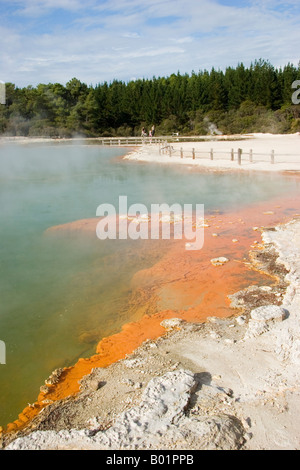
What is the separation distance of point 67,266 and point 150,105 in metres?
44.8

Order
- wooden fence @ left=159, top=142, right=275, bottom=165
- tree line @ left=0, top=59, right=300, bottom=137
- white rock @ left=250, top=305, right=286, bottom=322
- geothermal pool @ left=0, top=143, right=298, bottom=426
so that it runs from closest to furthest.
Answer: white rock @ left=250, top=305, right=286, bottom=322
geothermal pool @ left=0, top=143, right=298, bottom=426
wooden fence @ left=159, top=142, right=275, bottom=165
tree line @ left=0, top=59, right=300, bottom=137

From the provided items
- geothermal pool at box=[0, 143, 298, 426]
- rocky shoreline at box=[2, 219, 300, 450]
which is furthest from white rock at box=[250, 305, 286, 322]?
geothermal pool at box=[0, 143, 298, 426]

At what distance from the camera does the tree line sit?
41.6 m

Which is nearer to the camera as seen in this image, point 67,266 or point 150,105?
point 67,266

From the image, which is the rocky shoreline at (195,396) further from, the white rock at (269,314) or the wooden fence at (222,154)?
the wooden fence at (222,154)

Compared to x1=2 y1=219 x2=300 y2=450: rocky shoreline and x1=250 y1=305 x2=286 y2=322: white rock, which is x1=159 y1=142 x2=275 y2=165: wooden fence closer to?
x1=250 y1=305 x2=286 y2=322: white rock

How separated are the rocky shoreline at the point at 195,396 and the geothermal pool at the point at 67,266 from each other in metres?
0.66

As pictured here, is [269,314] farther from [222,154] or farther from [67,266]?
[222,154]

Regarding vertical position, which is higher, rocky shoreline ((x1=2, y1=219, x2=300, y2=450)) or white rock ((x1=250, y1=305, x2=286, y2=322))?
white rock ((x1=250, y1=305, x2=286, y2=322))

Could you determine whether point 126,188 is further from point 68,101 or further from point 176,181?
point 68,101

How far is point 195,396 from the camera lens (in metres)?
2.85

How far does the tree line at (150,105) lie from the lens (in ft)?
137

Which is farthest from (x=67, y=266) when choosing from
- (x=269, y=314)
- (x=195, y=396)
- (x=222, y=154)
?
(x=222, y=154)

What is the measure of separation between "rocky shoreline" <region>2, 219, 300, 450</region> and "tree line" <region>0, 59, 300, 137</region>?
3558cm
